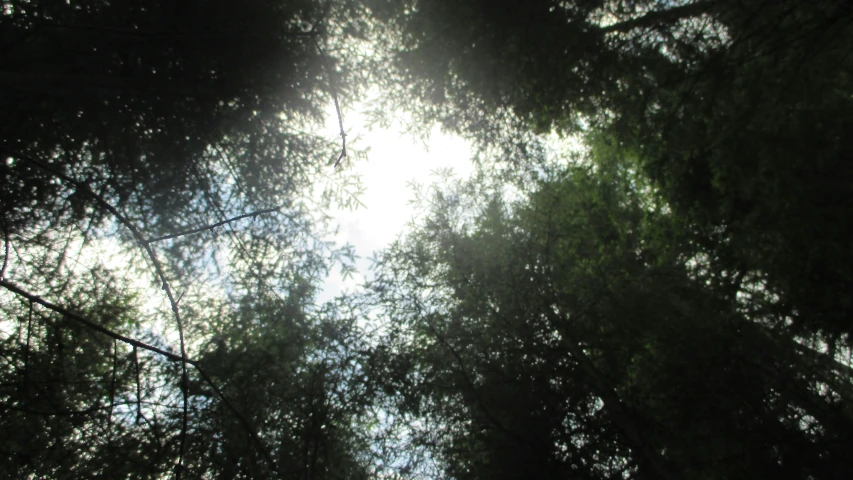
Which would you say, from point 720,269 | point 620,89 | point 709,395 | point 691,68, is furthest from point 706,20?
point 709,395

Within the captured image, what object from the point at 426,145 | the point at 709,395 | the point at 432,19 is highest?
the point at 426,145

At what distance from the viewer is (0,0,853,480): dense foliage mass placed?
2.63 meters

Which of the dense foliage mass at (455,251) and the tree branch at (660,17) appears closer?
the dense foliage mass at (455,251)

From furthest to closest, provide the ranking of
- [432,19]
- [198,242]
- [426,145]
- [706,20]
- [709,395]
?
[426,145] < [198,242] < [432,19] < [706,20] < [709,395]

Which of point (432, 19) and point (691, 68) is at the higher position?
point (432, 19)

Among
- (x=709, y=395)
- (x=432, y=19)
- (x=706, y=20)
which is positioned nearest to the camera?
(x=709, y=395)

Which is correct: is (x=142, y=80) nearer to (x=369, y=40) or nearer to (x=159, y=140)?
(x=159, y=140)

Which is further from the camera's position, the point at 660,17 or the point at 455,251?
the point at 455,251

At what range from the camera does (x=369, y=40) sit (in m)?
4.16

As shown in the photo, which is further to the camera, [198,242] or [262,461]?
[198,242]

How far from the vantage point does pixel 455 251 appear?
14.3 feet

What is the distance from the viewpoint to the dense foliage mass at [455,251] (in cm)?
263

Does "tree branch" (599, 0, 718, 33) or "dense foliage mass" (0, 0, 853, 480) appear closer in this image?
"dense foliage mass" (0, 0, 853, 480)

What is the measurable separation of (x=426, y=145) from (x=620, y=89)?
6.18ft
